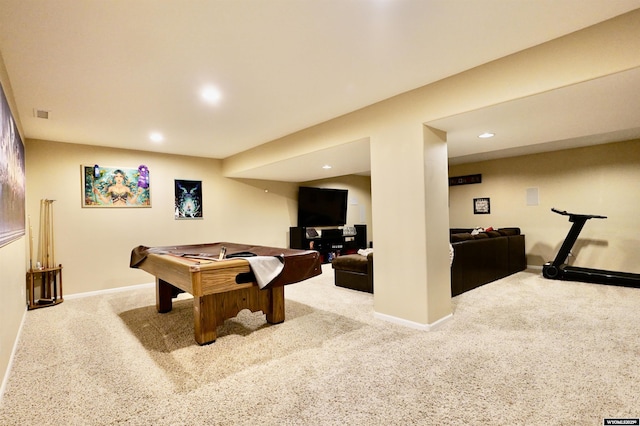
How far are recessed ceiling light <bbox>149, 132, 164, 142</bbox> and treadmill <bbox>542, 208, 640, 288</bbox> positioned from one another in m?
6.56

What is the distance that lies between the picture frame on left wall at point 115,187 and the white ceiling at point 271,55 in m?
1.27

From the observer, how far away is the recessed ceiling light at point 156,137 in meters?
4.49

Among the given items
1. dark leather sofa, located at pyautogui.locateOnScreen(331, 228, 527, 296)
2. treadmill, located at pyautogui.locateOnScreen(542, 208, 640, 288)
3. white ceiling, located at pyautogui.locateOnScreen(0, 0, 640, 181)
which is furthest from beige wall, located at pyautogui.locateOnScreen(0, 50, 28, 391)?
treadmill, located at pyautogui.locateOnScreen(542, 208, 640, 288)

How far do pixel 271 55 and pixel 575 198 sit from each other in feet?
21.2

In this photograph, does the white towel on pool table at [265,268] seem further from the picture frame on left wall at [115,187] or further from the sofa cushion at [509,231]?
the sofa cushion at [509,231]

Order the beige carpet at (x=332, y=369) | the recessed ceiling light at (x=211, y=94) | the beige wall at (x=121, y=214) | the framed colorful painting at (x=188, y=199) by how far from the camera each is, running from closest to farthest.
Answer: the beige carpet at (x=332, y=369)
the recessed ceiling light at (x=211, y=94)
the beige wall at (x=121, y=214)
the framed colorful painting at (x=188, y=199)

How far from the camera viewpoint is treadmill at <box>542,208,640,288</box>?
15.9ft

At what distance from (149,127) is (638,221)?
7.96 metres

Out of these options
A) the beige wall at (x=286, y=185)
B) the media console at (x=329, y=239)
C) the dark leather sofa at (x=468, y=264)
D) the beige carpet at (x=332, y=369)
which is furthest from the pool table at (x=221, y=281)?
the media console at (x=329, y=239)

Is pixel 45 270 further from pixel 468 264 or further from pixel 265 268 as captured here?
pixel 468 264

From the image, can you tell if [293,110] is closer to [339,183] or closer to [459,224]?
[339,183]

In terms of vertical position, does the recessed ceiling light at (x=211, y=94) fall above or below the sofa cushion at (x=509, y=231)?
above

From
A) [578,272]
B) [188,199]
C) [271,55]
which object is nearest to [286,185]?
[188,199]

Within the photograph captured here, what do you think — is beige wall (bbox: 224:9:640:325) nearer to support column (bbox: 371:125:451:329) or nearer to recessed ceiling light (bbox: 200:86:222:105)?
support column (bbox: 371:125:451:329)
